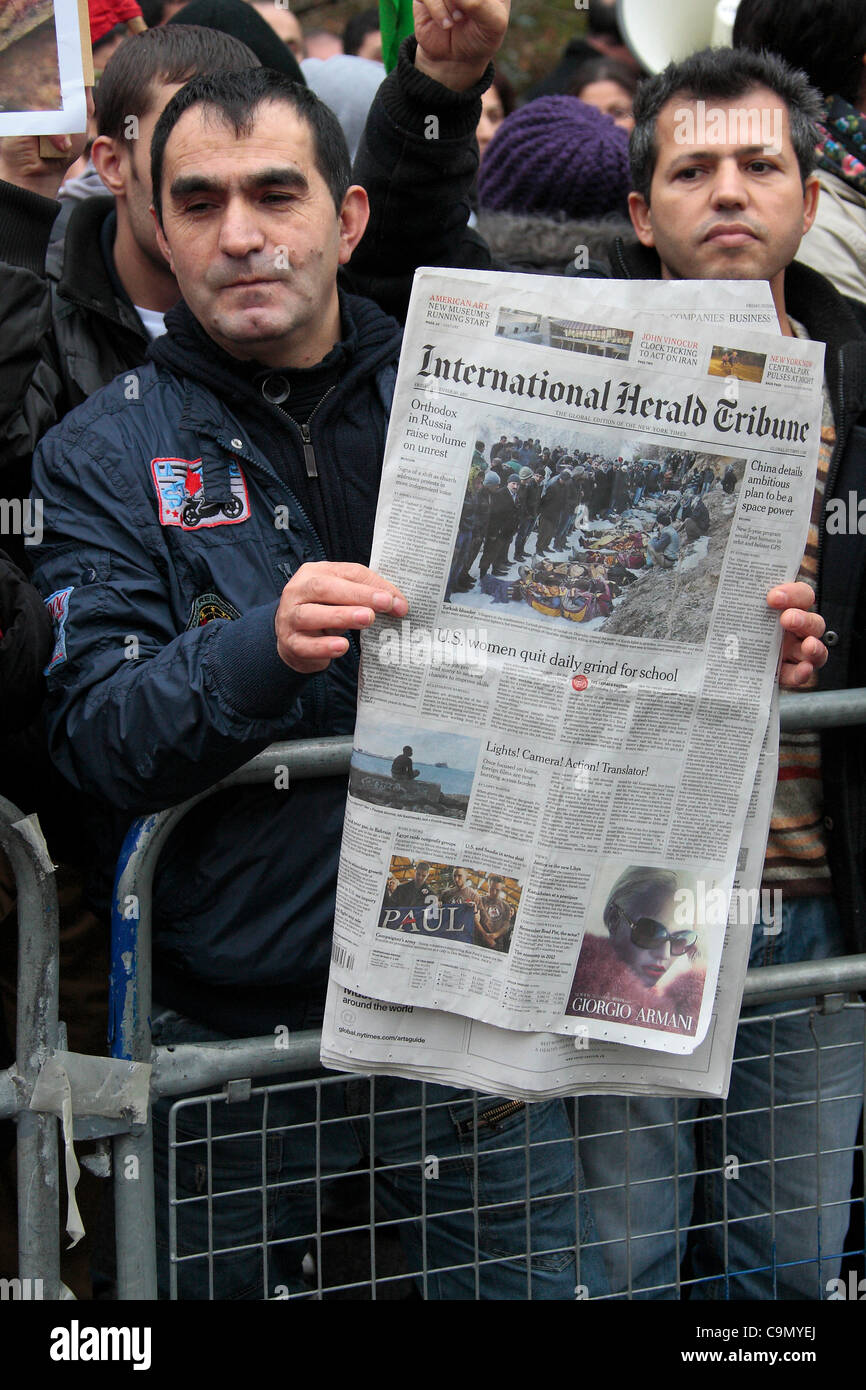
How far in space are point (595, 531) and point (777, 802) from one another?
2.74 feet

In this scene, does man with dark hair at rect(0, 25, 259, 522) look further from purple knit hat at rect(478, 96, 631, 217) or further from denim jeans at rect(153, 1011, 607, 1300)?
denim jeans at rect(153, 1011, 607, 1300)

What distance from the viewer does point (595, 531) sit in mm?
1847

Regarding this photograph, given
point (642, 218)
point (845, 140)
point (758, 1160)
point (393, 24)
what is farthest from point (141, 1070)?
point (845, 140)

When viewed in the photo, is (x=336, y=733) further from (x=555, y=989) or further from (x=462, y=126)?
(x=462, y=126)

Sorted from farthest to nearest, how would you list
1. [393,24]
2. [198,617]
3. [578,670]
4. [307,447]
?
1. [393,24]
2. [307,447]
3. [198,617]
4. [578,670]

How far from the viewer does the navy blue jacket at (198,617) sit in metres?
1.90

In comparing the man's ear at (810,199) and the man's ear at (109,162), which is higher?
the man's ear at (109,162)

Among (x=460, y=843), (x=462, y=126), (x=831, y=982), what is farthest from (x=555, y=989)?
(x=462, y=126)

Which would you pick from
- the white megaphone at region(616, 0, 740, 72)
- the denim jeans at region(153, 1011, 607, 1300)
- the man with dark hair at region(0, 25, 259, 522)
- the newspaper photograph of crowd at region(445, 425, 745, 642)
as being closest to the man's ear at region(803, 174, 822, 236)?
the newspaper photograph of crowd at region(445, 425, 745, 642)

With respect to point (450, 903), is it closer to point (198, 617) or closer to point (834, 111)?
point (198, 617)

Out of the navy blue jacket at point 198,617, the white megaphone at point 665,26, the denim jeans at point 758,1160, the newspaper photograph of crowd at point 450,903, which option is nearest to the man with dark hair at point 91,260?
the navy blue jacket at point 198,617

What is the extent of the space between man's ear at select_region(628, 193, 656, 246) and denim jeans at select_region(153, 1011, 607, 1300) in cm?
161

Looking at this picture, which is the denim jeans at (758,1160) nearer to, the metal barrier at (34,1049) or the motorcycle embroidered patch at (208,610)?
the metal barrier at (34,1049)

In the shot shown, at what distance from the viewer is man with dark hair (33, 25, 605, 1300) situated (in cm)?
191
